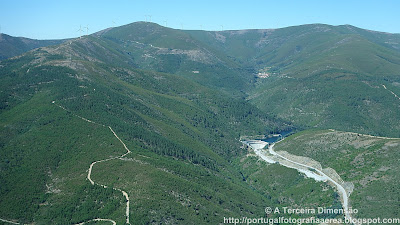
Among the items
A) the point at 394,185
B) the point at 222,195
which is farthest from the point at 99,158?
the point at 394,185

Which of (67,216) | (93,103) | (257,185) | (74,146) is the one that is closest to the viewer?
(67,216)

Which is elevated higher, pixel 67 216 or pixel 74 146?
pixel 74 146

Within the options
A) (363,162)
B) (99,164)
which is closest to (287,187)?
(363,162)

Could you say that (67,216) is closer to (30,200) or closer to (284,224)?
(30,200)

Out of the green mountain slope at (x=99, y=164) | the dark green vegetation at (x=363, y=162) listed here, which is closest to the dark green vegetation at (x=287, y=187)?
the green mountain slope at (x=99, y=164)

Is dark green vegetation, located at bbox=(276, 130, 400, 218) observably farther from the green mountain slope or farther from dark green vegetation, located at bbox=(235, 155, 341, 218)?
the green mountain slope

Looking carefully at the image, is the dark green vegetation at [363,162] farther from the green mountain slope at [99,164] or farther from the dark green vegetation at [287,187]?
the green mountain slope at [99,164]

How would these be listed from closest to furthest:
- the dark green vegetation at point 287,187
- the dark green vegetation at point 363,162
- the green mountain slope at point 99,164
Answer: the green mountain slope at point 99,164 < the dark green vegetation at point 363,162 < the dark green vegetation at point 287,187

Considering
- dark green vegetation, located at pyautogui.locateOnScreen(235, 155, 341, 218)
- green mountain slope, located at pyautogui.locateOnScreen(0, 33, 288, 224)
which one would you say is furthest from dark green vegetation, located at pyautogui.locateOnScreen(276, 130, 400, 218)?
green mountain slope, located at pyautogui.locateOnScreen(0, 33, 288, 224)
